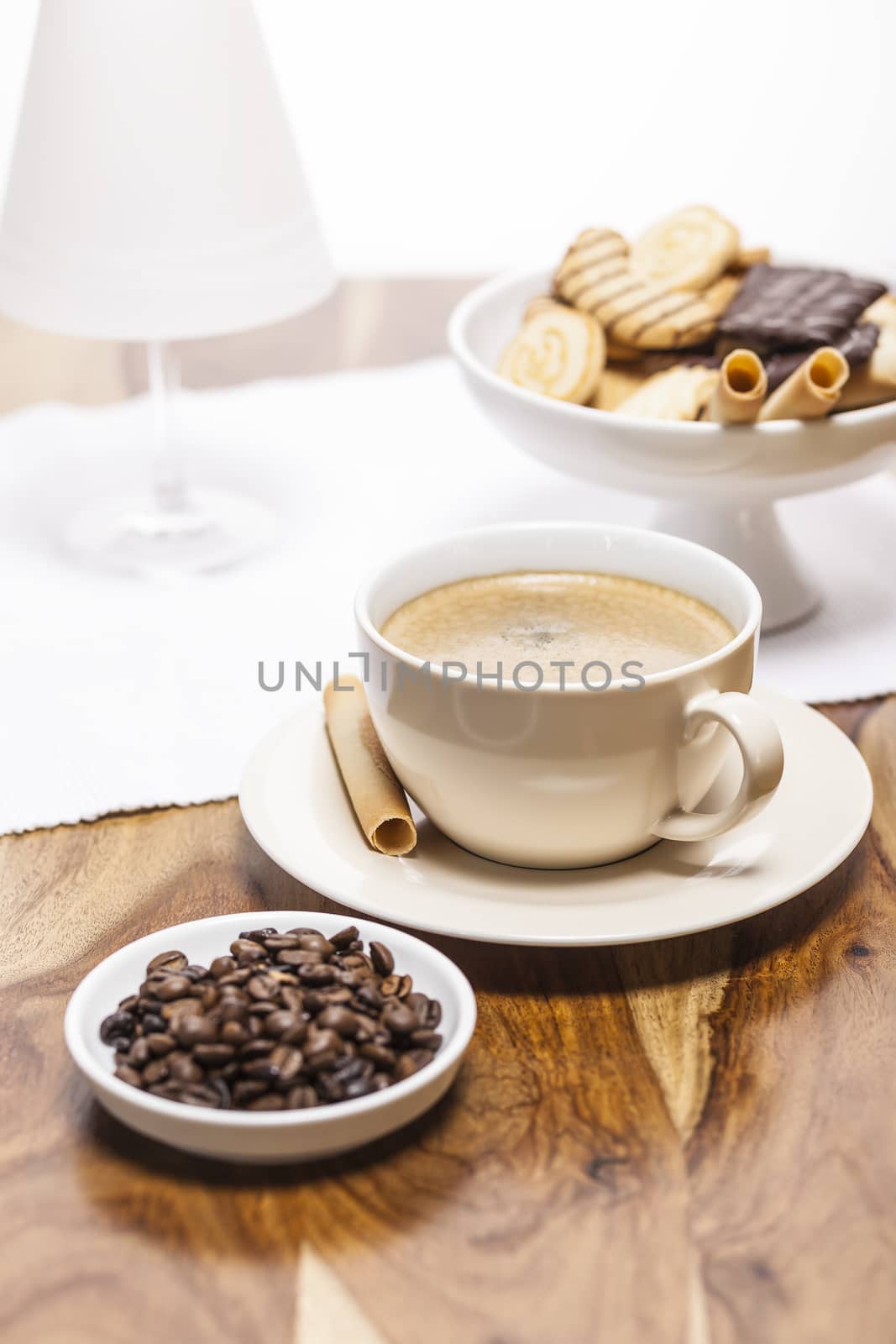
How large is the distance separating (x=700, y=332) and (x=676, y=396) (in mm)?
122

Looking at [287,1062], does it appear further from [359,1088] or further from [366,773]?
[366,773]

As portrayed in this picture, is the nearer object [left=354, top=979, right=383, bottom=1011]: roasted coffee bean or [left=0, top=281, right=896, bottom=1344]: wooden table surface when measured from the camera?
[left=0, top=281, right=896, bottom=1344]: wooden table surface

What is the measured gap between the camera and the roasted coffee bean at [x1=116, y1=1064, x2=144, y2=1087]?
71 cm

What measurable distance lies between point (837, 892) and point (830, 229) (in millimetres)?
2480

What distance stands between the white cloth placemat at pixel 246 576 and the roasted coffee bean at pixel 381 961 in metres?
0.30

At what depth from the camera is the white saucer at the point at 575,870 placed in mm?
835

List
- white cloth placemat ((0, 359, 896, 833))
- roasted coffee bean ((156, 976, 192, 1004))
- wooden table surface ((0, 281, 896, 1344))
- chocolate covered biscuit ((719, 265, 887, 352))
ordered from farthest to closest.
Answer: chocolate covered biscuit ((719, 265, 887, 352)) → white cloth placemat ((0, 359, 896, 833)) → roasted coffee bean ((156, 976, 192, 1004)) → wooden table surface ((0, 281, 896, 1344))

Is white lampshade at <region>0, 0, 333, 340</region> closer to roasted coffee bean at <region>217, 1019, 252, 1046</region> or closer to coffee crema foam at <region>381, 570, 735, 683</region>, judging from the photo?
coffee crema foam at <region>381, 570, 735, 683</region>

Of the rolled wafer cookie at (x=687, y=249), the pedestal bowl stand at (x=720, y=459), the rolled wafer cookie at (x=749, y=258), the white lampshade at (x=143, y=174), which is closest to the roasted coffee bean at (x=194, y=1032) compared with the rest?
the pedestal bowl stand at (x=720, y=459)

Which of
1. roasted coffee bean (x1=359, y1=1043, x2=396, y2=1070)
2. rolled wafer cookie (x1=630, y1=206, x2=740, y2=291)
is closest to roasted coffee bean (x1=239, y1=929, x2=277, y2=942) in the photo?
roasted coffee bean (x1=359, y1=1043, x2=396, y2=1070)

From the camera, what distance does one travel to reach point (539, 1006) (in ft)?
2.76

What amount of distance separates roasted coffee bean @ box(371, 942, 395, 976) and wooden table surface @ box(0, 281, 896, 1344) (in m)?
0.07

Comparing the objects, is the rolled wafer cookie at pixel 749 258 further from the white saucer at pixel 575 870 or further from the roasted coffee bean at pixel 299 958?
the roasted coffee bean at pixel 299 958

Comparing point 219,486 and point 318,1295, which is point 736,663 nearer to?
point 318,1295
